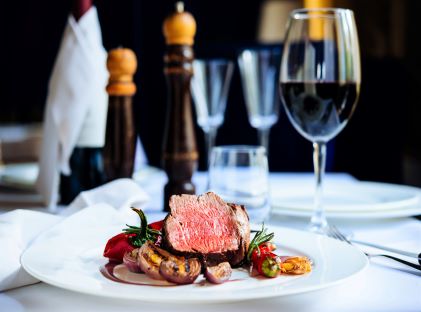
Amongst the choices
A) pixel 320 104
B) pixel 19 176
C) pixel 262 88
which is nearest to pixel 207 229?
pixel 320 104

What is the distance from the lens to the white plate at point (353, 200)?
44.2 inches

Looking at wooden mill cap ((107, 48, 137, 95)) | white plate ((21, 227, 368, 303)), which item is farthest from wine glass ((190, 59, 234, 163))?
white plate ((21, 227, 368, 303))

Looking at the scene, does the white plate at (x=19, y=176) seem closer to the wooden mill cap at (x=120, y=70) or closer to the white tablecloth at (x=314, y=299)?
the wooden mill cap at (x=120, y=70)

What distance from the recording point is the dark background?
3201 millimetres

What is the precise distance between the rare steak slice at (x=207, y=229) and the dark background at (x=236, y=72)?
6.63ft

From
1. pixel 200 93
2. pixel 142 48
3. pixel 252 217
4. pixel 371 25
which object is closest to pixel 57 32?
pixel 142 48

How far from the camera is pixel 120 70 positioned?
1218 millimetres

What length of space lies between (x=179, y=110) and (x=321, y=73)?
1.11ft

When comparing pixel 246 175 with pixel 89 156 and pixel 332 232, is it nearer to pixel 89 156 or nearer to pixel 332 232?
pixel 332 232

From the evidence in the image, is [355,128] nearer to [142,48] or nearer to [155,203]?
[142,48]

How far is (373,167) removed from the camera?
3.37 meters

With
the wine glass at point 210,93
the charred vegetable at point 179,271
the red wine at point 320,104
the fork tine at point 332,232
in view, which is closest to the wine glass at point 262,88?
the wine glass at point 210,93

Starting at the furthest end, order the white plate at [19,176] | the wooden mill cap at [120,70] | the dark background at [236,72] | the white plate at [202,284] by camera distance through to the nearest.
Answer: the dark background at [236,72]
the white plate at [19,176]
the wooden mill cap at [120,70]
the white plate at [202,284]

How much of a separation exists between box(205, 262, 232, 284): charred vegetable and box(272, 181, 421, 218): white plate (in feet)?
1.41
